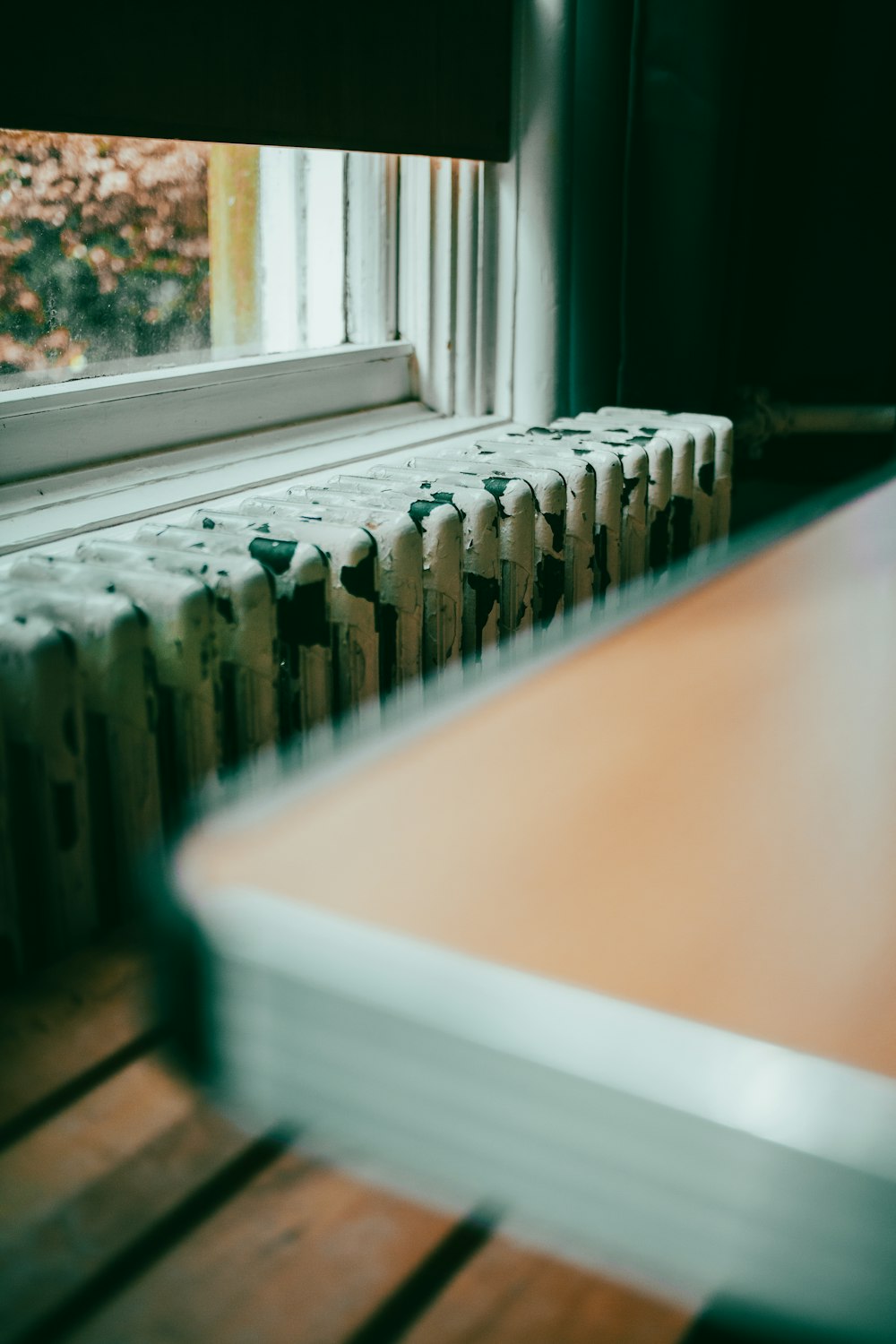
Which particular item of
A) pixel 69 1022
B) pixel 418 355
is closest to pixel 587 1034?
pixel 69 1022

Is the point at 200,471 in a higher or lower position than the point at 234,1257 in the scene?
higher

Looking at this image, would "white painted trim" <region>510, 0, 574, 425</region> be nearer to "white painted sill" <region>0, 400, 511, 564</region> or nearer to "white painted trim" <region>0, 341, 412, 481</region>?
"white painted sill" <region>0, 400, 511, 564</region>

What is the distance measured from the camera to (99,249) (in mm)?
1396

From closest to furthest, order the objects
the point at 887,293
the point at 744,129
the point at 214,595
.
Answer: the point at 214,595 → the point at 744,129 → the point at 887,293

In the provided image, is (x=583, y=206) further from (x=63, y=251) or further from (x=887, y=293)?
(x=63, y=251)

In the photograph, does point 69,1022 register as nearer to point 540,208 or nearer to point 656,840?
point 656,840

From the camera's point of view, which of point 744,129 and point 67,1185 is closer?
point 67,1185

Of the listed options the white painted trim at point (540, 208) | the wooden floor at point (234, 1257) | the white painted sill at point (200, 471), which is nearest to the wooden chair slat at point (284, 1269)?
the wooden floor at point (234, 1257)

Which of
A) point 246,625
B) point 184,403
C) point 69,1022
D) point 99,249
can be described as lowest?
point 69,1022

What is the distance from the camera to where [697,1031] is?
0.48m

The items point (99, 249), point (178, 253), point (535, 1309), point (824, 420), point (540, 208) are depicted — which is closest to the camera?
point (535, 1309)

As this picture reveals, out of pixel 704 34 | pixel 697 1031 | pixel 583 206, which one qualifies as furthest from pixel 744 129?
pixel 697 1031

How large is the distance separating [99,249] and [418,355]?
0.69 metres

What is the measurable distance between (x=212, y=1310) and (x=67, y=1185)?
0.57 feet
